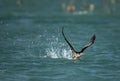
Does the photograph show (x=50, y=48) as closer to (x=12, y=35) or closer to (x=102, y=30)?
(x=12, y=35)

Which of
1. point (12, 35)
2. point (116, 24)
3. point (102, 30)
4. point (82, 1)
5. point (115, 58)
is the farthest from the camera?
point (82, 1)

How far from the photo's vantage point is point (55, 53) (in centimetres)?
4522

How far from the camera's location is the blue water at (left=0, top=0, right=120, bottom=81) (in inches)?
1457

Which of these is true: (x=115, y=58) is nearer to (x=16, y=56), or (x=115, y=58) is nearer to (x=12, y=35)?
(x=16, y=56)

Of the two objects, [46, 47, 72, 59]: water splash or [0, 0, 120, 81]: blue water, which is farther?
[46, 47, 72, 59]: water splash

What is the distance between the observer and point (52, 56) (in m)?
43.9

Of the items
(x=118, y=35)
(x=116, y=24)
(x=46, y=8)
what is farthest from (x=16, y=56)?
(x=46, y=8)

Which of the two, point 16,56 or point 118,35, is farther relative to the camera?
point 118,35

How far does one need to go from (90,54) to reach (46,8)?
64.9m

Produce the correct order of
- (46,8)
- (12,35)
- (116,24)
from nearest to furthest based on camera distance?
(12,35)
(116,24)
(46,8)

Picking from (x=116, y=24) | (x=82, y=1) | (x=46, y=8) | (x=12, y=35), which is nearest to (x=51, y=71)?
(x=12, y=35)

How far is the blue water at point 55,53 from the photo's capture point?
3700cm

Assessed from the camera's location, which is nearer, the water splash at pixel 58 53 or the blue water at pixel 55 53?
the blue water at pixel 55 53

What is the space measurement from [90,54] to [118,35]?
14498 millimetres
